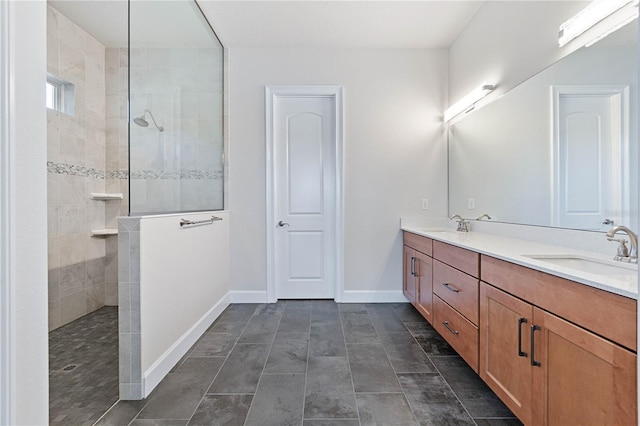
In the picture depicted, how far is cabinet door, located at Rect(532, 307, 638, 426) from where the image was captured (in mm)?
864

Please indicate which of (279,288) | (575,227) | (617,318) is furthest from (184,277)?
(575,227)

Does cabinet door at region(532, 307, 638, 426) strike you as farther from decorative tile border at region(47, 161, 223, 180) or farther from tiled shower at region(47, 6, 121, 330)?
tiled shower at region(47, 6, 121, 330)

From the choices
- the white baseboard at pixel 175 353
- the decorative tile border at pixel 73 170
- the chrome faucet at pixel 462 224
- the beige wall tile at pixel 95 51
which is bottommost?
the white baseboard at pixel 175 353

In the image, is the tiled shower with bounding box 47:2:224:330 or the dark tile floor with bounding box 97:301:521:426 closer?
A: the dark tile floor with bounding box 97:301:521:426

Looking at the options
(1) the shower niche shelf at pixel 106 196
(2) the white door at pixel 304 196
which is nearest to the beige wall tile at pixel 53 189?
(1) the shower niche shelf at pixel 106 196

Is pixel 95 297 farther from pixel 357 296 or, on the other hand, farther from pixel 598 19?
pixel 598 19

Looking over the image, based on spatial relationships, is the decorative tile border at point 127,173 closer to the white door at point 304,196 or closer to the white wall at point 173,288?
the white wall at point 173,288

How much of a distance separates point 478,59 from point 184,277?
293 centimetres

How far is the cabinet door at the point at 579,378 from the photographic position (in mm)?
864

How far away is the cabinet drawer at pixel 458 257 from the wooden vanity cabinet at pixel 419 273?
0.64 ft

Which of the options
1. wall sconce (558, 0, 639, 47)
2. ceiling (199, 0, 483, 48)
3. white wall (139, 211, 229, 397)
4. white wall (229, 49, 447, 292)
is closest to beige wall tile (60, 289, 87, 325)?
white wall (139, 211, 229, 397)

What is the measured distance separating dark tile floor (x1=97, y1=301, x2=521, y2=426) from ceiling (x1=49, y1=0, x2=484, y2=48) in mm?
2203

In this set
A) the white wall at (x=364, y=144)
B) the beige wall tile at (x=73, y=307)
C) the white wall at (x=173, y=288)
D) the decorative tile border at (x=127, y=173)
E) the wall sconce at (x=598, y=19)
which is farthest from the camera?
the white wall at (x=364, y=144)

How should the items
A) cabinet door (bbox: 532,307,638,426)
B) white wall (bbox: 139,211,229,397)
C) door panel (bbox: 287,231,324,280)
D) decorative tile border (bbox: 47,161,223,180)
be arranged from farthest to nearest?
door panel (bbox: 287,231,324,280) → decorative tile border (bbox: 47,161,223,180) → white wall (bbox: 139,211,229,397) → cabinet door (bbox: 532,307,638,426)
